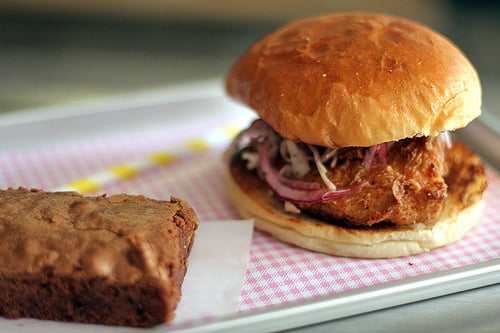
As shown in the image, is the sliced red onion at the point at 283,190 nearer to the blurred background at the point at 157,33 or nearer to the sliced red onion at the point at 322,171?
the sliced red onion at the point at 322,171

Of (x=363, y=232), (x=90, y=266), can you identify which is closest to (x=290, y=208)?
(x=363, y=232)

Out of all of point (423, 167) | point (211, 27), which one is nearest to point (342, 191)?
point (423, 167)

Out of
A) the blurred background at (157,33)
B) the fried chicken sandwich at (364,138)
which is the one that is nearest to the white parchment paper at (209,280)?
the fried chicken sandwich at (364,138)

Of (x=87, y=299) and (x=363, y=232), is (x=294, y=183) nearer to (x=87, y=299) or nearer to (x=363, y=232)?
(x=363, y=232)

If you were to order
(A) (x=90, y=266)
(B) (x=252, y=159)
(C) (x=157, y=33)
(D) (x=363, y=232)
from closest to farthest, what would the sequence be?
(A) (x=90, y=266), (D) (x=363, y=232), (B) (x=252, y=159), (C) (x=157, y=33)

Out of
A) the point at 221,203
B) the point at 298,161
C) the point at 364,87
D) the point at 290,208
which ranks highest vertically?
the point at 364,87

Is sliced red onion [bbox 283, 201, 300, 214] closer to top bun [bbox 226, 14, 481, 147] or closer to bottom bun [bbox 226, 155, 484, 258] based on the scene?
bottom bun [bbox 226, 155, 484, 258]

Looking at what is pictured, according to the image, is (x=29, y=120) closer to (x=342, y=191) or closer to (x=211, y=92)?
(x=211, y=92)
